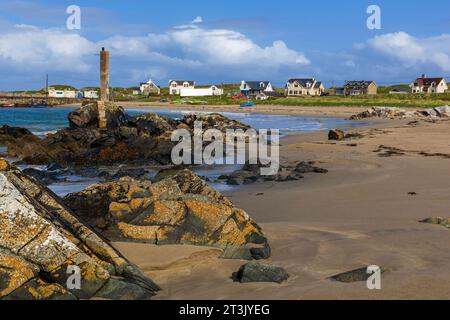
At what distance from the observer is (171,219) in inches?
248

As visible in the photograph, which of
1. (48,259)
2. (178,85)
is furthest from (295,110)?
(178,85)

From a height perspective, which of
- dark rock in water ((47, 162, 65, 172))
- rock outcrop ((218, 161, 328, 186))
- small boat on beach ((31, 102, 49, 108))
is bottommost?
dark rock in water ((47, 162, 65, 172))

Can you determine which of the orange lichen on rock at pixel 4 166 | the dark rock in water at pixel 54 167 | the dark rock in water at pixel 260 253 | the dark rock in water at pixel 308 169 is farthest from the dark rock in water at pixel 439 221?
A: the dark rock in water at pixel 54 167

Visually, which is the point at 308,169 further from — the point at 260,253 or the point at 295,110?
the point at 295,110

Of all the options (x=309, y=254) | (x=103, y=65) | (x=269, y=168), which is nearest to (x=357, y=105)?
(x=103, y=65)

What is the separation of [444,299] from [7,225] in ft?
12.4

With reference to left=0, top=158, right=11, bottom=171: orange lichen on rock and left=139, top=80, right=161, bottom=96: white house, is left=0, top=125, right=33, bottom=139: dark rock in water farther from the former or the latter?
left=139, top=80, right=161, bottom=96: white house

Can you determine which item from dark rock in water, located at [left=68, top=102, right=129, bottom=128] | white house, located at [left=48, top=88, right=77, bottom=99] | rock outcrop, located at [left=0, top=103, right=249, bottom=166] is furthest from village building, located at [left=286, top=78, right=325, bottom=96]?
dark rock in water, located at [left=68, top=102, right=129, bottom=128]

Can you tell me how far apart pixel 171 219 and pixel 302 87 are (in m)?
126

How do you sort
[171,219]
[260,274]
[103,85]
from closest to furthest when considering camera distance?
[260,274] → [171,219] → [103,85]

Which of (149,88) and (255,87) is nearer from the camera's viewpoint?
(255,87)

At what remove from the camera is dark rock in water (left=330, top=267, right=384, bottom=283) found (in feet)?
16.2

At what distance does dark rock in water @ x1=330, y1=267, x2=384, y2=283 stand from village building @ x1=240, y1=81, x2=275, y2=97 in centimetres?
12621

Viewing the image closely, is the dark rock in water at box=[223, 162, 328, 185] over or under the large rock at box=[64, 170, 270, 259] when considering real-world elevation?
under
